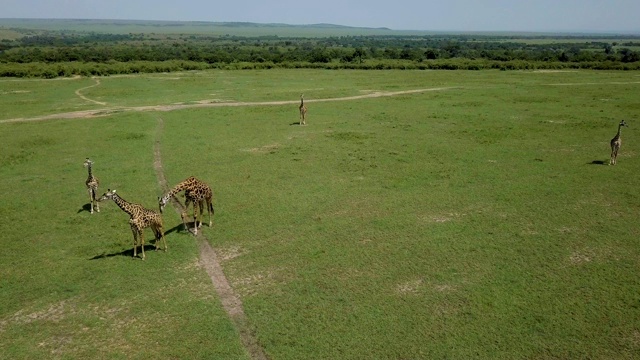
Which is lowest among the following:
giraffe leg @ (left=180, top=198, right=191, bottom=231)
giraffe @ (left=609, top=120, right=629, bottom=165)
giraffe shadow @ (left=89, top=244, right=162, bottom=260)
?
giraffe shadow @ (left=89, top=244, right=162, bottom=260)

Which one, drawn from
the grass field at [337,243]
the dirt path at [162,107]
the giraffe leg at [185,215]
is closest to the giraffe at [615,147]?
the grass field at [337,243]

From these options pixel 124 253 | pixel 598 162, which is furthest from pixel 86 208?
pixel 598 162

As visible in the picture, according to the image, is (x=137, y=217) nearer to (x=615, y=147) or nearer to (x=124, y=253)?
(x=124, y=253)

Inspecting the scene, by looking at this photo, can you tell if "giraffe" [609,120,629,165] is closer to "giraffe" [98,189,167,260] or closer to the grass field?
the grass field

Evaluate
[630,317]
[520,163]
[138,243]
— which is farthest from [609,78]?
[138,243]

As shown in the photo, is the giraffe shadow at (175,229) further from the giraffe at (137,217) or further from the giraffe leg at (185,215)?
the giraffe at (137,217)

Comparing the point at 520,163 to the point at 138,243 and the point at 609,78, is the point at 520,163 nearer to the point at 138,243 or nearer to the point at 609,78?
the point at 138,243

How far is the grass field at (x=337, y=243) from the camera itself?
9.89m

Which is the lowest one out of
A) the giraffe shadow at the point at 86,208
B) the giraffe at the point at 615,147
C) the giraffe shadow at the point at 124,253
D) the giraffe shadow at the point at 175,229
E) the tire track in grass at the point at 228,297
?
the tire track in grass at the point at 228,297

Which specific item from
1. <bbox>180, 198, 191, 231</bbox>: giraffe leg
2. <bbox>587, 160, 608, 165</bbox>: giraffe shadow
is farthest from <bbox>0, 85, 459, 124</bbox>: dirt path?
<bbox>587, 160, 608, 165</bbox>: giraffe shadow

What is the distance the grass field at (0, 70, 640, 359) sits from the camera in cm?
989

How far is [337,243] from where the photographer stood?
14078 mm

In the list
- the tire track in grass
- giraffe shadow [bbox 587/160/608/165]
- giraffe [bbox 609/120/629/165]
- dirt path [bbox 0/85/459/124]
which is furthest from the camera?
dirt path [bbox 0/85/459/124]

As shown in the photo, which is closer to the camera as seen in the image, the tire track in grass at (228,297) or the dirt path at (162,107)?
the tire track in grass at (228,297)
